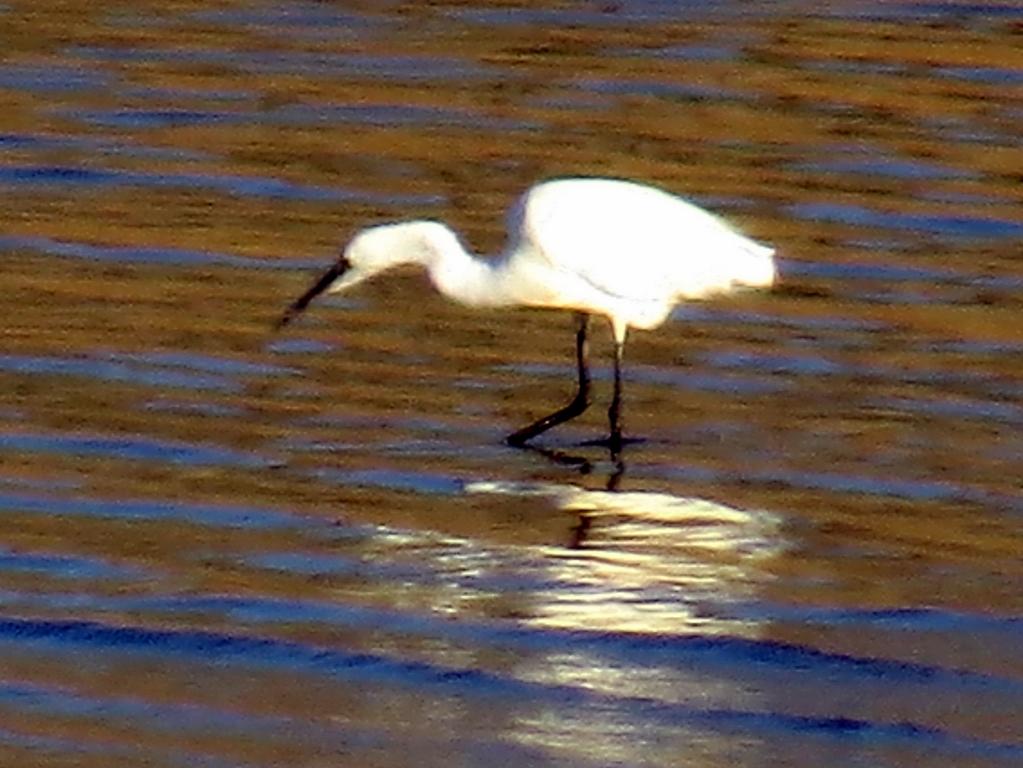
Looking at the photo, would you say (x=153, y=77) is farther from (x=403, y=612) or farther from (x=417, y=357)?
(x=403, y=612)

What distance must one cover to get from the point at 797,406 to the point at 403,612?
217 cm

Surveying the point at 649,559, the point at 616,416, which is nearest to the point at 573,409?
the point at 616,416

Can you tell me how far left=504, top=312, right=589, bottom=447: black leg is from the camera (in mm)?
9633

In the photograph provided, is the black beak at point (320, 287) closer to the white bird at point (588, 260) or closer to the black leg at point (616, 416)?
the white bird at point (588, 260)

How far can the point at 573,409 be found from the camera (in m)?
9.84

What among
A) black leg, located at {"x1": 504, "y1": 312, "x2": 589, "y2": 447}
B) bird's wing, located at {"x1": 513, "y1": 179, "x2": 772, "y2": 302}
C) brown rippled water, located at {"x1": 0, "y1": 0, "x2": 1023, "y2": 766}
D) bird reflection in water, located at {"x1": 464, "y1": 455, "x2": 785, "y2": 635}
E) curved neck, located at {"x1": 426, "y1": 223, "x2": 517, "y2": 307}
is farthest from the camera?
curved neck, located at {"x1": 426, "y1": 223, "x2": 517, "y2": 307}

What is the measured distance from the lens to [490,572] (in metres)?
8.27

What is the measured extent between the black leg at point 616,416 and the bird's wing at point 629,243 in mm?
197

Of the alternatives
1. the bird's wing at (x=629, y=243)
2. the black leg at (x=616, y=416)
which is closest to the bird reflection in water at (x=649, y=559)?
the black leg at (x=616, y=416)

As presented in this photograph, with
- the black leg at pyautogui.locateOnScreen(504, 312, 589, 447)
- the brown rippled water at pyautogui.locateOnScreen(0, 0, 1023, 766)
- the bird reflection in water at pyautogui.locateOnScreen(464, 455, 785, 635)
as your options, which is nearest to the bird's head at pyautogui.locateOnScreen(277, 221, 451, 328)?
the brown rippled water at pyautogui.locateOnScreen(0, 0, 1023, 766)

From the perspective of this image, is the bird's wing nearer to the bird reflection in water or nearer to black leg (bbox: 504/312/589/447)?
black leg (bbox: 504/312/589/447)

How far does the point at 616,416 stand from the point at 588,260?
485mm

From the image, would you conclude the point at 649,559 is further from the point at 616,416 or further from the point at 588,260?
the point at 588,260

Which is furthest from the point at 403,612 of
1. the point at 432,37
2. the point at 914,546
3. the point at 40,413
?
the point at 432,37
